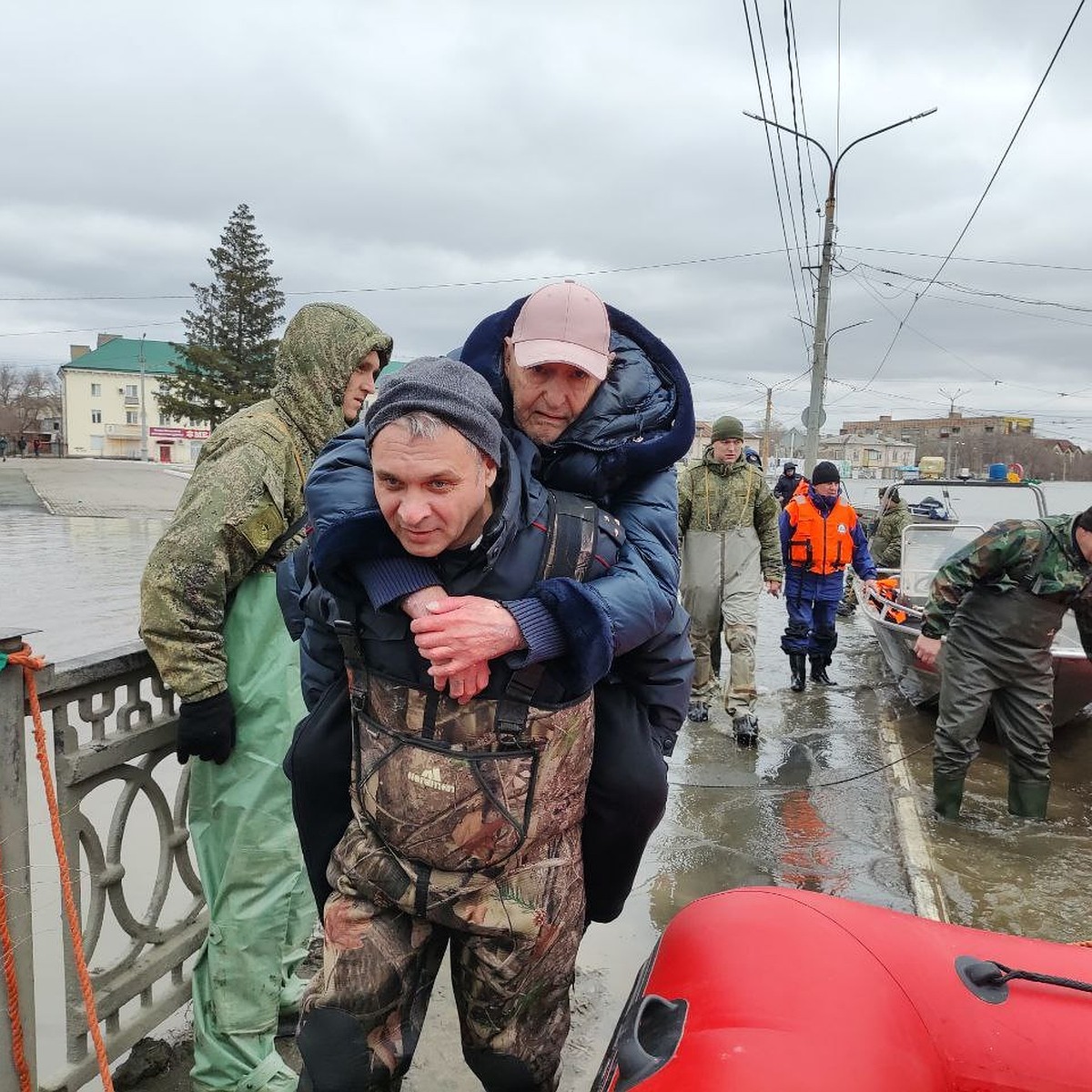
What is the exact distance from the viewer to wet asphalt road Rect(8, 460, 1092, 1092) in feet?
9.85

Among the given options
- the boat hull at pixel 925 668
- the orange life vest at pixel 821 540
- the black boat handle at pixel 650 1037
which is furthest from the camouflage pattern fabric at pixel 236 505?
the orange life vest at pixel 821 540

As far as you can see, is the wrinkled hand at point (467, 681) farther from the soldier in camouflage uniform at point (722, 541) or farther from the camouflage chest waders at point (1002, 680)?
the soldier in camouflage uniform at point (722, 541)

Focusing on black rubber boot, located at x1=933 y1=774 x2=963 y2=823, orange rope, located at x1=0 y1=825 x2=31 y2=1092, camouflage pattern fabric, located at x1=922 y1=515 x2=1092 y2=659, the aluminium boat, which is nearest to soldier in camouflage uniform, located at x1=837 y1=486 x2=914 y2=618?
the aluminium boat

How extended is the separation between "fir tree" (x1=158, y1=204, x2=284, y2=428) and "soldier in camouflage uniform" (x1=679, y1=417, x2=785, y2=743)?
30265mm

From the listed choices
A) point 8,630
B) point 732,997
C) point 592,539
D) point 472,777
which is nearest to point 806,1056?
point 732,997

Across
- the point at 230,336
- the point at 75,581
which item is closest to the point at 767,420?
the point at 230,336

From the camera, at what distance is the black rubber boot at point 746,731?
573 cm

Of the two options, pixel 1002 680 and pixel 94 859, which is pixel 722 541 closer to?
pixel 1002 680

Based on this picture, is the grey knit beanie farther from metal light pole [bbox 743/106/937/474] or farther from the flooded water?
metal light pole [bbox 743/106/937/474]

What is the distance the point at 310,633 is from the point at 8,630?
2.00 ft

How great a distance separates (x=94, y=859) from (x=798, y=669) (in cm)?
614

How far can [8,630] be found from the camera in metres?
1.78

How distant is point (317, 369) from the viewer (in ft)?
7.97

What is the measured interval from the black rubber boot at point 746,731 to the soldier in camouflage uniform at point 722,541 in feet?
1.13
